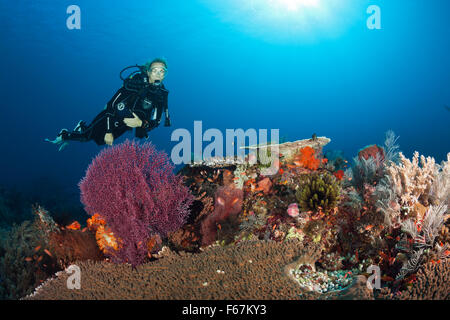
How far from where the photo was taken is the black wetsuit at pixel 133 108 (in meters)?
8.50

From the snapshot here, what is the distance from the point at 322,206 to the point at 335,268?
0.98m

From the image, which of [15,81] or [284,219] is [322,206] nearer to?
[284,219]

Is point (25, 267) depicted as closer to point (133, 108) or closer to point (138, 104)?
point (133, 108)

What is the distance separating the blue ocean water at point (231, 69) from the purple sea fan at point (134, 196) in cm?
2461

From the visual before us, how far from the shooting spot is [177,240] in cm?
446

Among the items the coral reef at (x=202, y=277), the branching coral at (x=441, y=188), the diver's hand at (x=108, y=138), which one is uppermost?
the diver's hand at (x=108, y=138)

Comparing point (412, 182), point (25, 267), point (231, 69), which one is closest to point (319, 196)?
point (412, 182)

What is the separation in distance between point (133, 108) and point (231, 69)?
306ft

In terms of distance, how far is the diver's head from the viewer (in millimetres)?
8461

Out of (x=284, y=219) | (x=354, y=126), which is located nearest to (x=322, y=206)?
(x=284, y=219)

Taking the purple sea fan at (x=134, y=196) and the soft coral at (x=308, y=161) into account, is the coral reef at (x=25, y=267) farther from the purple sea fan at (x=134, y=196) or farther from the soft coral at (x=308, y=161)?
the soft coral at (x=308, y=161)

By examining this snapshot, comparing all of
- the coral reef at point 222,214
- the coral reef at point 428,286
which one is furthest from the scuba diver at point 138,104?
the coral reef at point 428,286
